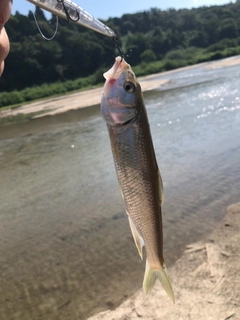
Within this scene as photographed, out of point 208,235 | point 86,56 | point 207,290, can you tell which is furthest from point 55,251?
point 86,56

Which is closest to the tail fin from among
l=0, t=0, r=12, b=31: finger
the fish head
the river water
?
the fish head

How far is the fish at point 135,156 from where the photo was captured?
2572 mm

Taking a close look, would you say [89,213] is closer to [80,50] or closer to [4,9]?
[4,9]

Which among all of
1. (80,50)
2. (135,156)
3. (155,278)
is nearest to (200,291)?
(155,278)

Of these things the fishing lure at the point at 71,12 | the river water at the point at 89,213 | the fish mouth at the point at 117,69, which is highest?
the fishing lure at the point at 71,12

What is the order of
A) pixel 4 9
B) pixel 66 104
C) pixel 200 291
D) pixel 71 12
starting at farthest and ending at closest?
pixel 66 104, pixel 200 291, pixel 71 12, pixel 4 9

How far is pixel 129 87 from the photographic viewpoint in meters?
2.56

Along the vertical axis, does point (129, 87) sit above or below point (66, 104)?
above

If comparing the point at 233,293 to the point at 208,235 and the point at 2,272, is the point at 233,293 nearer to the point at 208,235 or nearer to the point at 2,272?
the point at 208,235

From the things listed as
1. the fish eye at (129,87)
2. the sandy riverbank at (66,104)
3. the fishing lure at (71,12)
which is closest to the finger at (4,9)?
the fish eye at (129,87)

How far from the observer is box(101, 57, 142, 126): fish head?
2.55 metres

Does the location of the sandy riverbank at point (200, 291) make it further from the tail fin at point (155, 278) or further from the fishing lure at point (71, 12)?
the fishing lure at point (71, 12)

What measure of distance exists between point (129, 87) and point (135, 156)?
0.45 metres

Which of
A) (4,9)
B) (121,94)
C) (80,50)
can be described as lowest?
(121,94)
